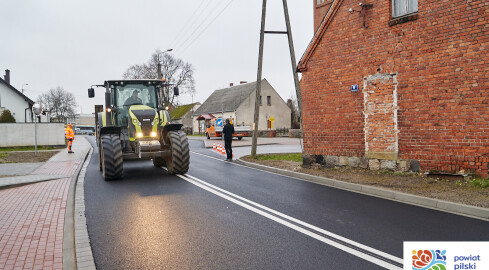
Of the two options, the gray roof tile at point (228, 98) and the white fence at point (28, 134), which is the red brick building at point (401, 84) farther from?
the gray roof tile at point (228, 98)

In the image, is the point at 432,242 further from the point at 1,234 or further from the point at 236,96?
the point at 236,96

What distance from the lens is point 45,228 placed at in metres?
5.58

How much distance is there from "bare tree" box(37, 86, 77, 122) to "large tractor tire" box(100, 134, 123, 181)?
83561 mm

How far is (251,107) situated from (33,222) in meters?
45.9

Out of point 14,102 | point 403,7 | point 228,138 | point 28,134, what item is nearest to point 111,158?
point 228,138

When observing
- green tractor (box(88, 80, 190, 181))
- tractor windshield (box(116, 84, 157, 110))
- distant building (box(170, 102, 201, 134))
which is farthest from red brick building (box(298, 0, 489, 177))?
distant building (box(170, 102, 201, 134))

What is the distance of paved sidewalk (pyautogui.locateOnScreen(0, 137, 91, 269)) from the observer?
4.30 metres

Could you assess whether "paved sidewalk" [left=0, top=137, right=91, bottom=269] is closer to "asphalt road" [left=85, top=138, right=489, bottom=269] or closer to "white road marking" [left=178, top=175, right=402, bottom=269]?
"asphalt road" [left=85, top=138, right=489, bottom=269]

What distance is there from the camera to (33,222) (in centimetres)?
597

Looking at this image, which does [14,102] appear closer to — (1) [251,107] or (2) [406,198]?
(1) [251,107]

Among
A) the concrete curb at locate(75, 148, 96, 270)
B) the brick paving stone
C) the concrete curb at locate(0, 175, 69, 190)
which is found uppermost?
the concrete curb at locate(0, 175, 69, 190)

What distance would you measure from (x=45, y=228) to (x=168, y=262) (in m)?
→ 2.50

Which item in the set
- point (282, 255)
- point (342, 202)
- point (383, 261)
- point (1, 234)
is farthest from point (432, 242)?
point (1, 234)

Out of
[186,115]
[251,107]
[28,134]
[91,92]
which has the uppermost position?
[251,107]
